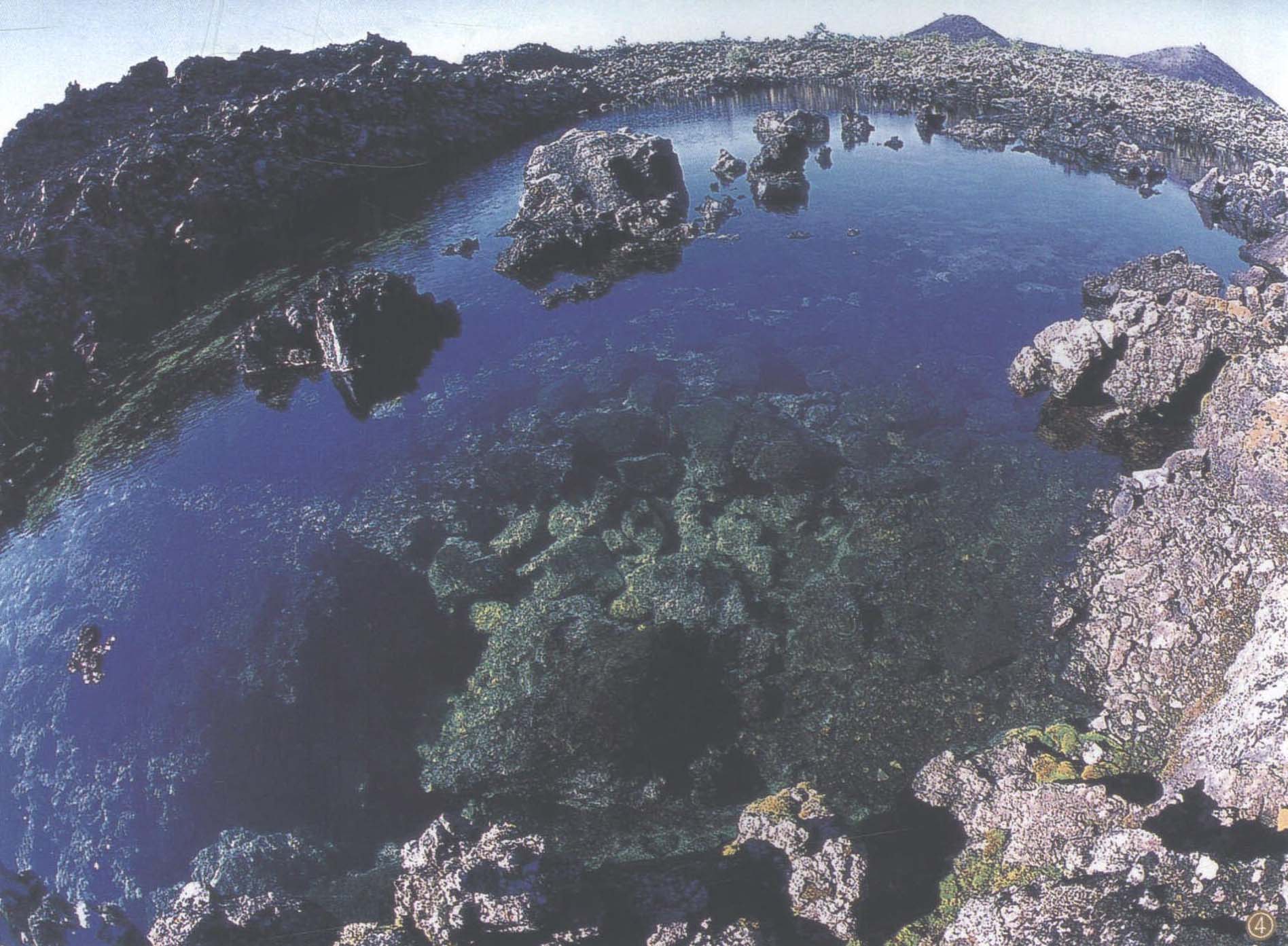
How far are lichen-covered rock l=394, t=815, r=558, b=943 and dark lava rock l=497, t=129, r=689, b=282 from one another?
4233cm

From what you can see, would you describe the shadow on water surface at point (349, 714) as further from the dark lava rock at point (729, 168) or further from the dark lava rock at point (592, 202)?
the dark lava rock at point (729, 168)

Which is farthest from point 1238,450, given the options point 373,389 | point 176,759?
point 373,389

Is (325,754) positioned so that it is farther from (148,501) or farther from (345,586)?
(148,501)

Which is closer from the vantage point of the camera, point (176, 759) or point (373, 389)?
point (176, 759)

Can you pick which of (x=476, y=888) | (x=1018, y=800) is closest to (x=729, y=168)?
(x=1018, y=800)

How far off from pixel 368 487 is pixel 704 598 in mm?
17680

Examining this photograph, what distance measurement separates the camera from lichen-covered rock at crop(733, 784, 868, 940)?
16141mm

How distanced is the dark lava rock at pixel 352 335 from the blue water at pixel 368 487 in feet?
7.68

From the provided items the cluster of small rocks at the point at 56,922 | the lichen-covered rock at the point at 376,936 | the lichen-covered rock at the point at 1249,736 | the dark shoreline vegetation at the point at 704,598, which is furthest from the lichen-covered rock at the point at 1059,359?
the cluster of small rocks at the point at 56,922

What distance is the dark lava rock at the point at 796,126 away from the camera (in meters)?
68.3

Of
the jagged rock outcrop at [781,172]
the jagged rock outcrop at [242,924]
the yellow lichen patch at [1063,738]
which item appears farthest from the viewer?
the jagged rock outcrop at [781,172]

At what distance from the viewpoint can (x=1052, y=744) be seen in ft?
63.5

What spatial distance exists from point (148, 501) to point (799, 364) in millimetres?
34602

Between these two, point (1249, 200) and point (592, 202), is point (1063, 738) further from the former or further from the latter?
point (592, 202)
